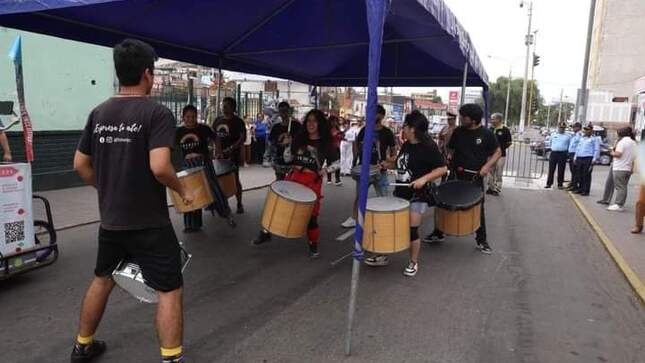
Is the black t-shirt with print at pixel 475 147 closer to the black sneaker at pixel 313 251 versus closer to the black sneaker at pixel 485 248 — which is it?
the black sneaker at pixel 485 248

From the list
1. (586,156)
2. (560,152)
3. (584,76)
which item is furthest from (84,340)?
(584,76)

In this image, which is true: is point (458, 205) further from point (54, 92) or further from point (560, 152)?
point (560, 152)

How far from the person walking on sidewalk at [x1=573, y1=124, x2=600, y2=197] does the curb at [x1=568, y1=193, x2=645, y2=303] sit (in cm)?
273

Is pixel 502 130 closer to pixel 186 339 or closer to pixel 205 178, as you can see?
pixel 205 178

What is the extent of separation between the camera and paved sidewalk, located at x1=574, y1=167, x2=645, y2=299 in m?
6.52

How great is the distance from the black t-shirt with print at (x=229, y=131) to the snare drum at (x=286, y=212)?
257 centimetres

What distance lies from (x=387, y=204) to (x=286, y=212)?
41.2 inches

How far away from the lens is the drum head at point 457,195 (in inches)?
236

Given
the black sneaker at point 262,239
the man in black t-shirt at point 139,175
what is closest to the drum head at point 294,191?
the black sneaker at point 262,239

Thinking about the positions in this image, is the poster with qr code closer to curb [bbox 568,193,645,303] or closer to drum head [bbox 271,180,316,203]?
drum head [bbox 271,180,316,203]

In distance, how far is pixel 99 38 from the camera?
6547 millimetres

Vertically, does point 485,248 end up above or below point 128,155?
below

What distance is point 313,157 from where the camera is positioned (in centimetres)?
612

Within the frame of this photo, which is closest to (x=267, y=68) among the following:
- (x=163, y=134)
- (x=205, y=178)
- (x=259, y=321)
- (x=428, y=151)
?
(x=205, y=178)
